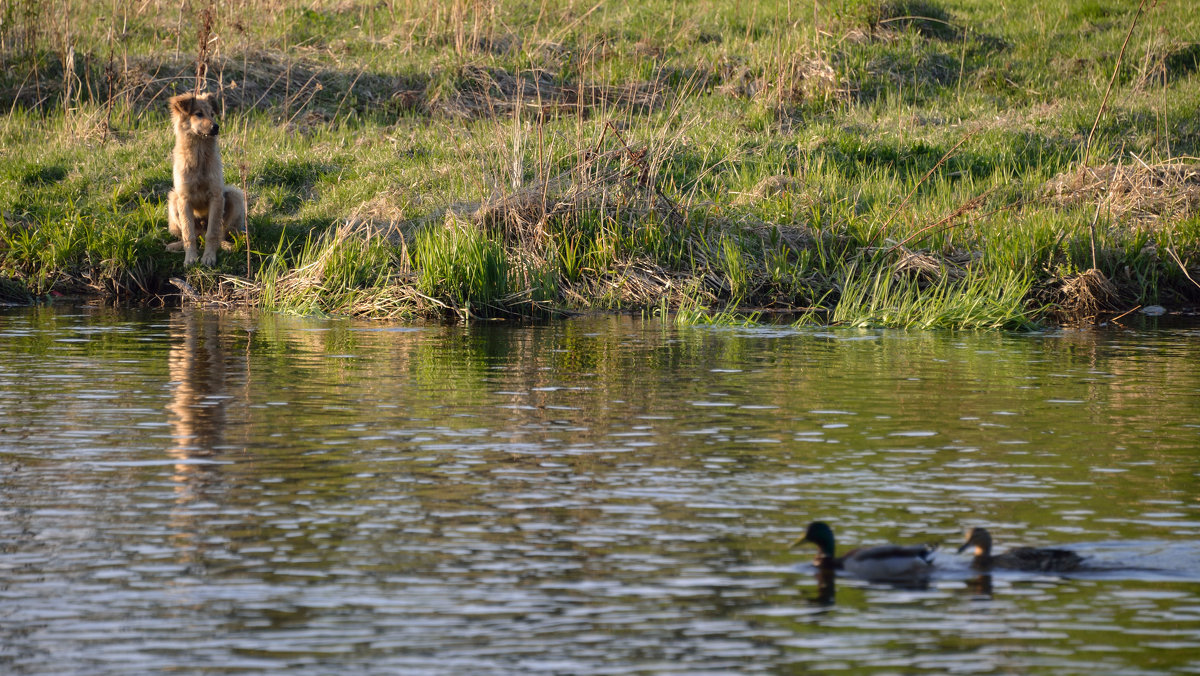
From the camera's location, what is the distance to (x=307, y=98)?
20.5 metres

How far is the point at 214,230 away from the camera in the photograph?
14.7 meters

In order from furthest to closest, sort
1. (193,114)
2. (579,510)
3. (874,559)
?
(193,114) < (579,510) < (874,559)

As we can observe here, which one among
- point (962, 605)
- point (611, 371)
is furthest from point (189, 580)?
point (611, 371)

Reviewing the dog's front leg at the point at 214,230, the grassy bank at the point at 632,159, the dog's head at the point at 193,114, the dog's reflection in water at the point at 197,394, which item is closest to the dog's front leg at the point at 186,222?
the dog's front leg at the point at 214,230

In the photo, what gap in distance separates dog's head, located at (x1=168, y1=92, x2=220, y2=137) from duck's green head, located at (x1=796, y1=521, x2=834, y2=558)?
1055cm

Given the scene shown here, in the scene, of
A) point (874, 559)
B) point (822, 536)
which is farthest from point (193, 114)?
point (874, 559)

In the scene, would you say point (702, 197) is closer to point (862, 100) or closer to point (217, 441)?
point (862, 100)

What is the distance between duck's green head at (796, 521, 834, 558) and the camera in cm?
517

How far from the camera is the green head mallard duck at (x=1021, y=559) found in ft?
17.0

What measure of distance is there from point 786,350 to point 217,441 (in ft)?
17.0

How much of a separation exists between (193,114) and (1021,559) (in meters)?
11.2

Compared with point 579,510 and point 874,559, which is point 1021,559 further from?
point 579,510

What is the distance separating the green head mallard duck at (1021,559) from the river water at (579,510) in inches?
1.8

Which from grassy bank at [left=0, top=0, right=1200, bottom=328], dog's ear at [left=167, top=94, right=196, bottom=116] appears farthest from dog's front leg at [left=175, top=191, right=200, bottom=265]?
dog's ear at [left=167, top=94, right=196, bottom=116]
